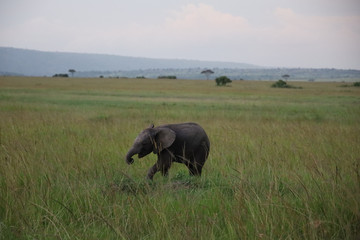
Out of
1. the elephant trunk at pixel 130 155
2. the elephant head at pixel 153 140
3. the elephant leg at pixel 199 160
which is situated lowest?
the elephant leg at pixel 199 160

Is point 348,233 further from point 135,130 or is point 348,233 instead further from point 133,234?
point 135,130

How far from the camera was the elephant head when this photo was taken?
19.7 feet

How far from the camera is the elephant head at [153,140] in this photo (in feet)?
19.7

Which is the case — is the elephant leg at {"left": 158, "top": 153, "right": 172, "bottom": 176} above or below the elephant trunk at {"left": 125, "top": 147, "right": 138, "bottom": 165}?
below

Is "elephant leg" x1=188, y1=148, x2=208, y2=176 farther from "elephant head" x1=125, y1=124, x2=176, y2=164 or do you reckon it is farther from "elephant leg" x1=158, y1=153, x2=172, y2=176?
"elephant head" x1=125, y1=124, x2=176, y2=164

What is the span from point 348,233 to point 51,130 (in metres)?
9.05

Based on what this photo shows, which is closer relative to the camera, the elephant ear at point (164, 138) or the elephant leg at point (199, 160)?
the elephant ear at point (164, 138)

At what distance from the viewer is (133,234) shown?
3.62m

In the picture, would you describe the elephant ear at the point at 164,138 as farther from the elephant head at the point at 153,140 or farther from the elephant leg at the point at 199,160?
the elephant leg at the point at 199,160

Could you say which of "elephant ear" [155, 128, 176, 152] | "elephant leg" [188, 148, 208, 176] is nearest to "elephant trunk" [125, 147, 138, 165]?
"elephant ear" [155, 128, 176, 152]

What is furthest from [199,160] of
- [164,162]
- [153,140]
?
[153,140]

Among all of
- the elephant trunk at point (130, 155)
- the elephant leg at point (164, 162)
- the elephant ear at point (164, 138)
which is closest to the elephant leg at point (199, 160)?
the elephant leg at point (164, 162)

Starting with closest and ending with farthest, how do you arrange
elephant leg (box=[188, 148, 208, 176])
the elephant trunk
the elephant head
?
the elephant trunk, the elephant head, elephant leg (box=[188, 148, 208, 176])

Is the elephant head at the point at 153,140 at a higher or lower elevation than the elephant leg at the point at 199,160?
higher
